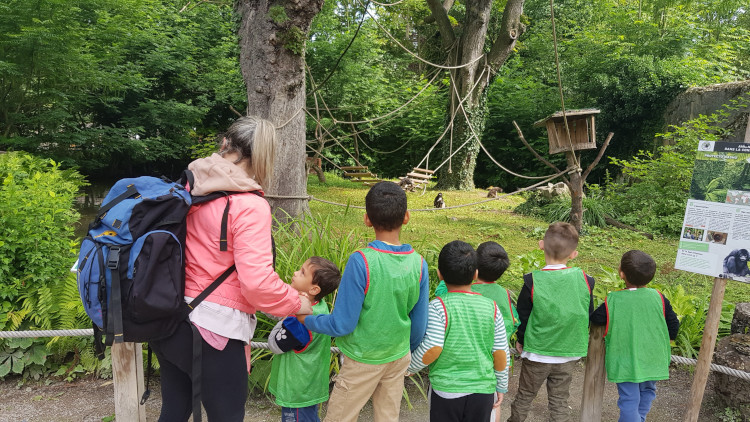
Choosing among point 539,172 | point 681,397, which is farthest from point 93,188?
point 539,172

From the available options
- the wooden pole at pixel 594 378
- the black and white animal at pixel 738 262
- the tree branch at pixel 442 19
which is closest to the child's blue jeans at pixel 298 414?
the wooden pole at pixel 594 378

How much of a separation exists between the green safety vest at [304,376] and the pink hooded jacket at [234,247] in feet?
1.18

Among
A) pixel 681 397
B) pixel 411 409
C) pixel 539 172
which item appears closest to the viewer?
pixel 411 409

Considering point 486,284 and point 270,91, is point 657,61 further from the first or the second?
point 486,284

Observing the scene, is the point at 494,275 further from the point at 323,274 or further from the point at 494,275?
the point at 323,274

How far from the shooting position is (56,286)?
3.12 metres

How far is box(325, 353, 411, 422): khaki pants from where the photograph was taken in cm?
189

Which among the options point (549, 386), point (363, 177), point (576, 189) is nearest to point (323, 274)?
point (549, 386)

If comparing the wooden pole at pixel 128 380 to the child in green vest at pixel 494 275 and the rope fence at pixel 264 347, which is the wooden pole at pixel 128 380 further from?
the child in green vest at pixel 494 275

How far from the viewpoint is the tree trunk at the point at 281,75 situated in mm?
4387

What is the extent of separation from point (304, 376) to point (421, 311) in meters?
0.57

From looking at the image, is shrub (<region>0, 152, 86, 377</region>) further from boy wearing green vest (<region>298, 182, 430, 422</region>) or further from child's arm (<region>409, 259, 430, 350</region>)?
child's arm (<region>409, 259, 430, 350</region>)

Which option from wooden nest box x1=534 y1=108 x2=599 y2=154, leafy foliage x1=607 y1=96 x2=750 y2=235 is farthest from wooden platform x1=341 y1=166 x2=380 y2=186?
wooden nest box x1=534 y1=108 x2=599 y2=154

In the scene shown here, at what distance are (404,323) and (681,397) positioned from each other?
7.44ft
